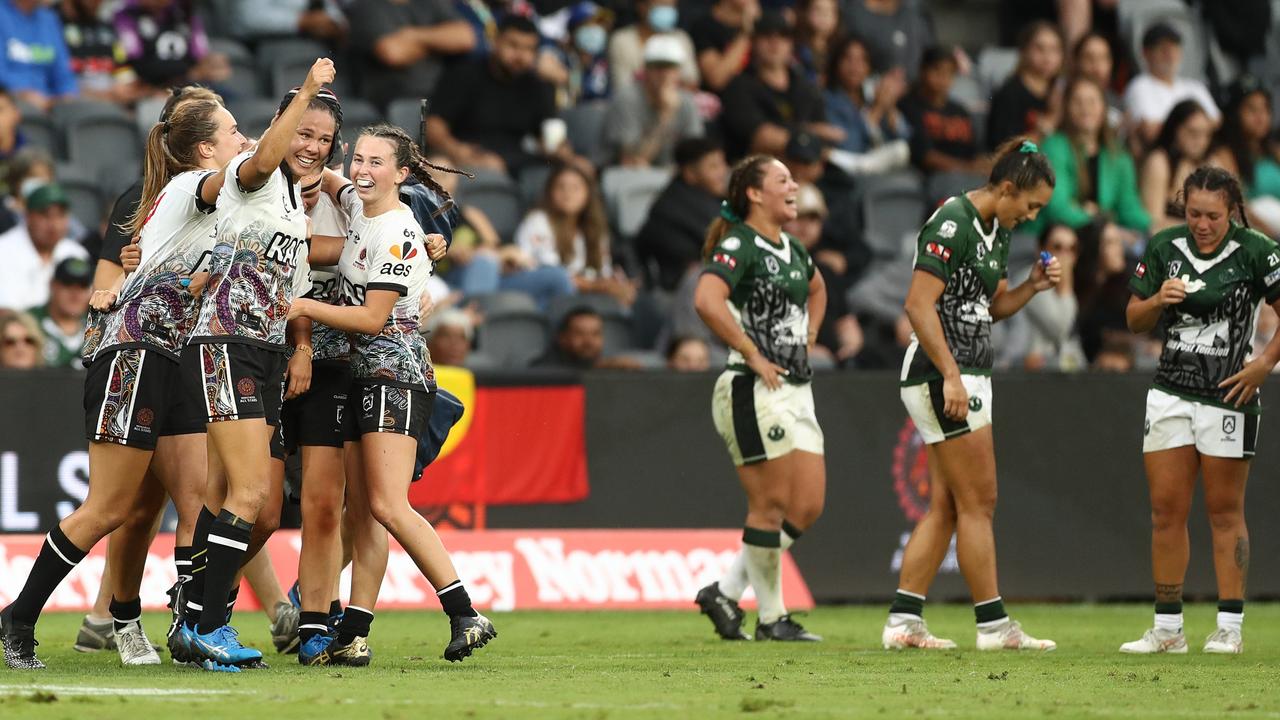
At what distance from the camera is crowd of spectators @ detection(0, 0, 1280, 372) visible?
1362 centimetres

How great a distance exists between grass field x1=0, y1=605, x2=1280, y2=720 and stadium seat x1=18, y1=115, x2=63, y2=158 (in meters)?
5.63

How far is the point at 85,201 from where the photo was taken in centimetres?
1370

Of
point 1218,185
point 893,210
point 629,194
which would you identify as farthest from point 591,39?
point 1218,185

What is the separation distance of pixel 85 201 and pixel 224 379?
24.7ft

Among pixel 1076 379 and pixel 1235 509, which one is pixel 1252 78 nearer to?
pixel 1076 379

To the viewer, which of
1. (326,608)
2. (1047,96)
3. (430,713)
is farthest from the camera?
(1047,96)

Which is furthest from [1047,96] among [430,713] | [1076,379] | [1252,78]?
[430,713]

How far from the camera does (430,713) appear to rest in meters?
5.60

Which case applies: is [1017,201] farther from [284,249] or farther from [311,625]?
[311,625]

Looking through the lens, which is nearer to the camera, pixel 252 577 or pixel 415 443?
pixel 415 443

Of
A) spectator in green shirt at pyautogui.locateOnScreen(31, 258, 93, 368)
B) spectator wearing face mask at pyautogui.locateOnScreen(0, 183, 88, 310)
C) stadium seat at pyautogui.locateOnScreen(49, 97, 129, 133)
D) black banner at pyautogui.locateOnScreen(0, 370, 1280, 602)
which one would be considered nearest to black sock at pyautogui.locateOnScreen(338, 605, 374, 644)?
black banner at pyautogui.locateOnScreen(0, 370, 1280, 602)

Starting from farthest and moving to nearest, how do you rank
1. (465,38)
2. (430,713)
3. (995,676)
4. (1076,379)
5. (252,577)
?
(465,38) < (1076,379) < (252,577) < (995,676) < (430,713)

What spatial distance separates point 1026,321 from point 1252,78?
4.53 meters

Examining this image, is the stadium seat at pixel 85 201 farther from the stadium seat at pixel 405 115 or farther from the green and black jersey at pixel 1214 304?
the green and black jersey at pixel 1214 304
